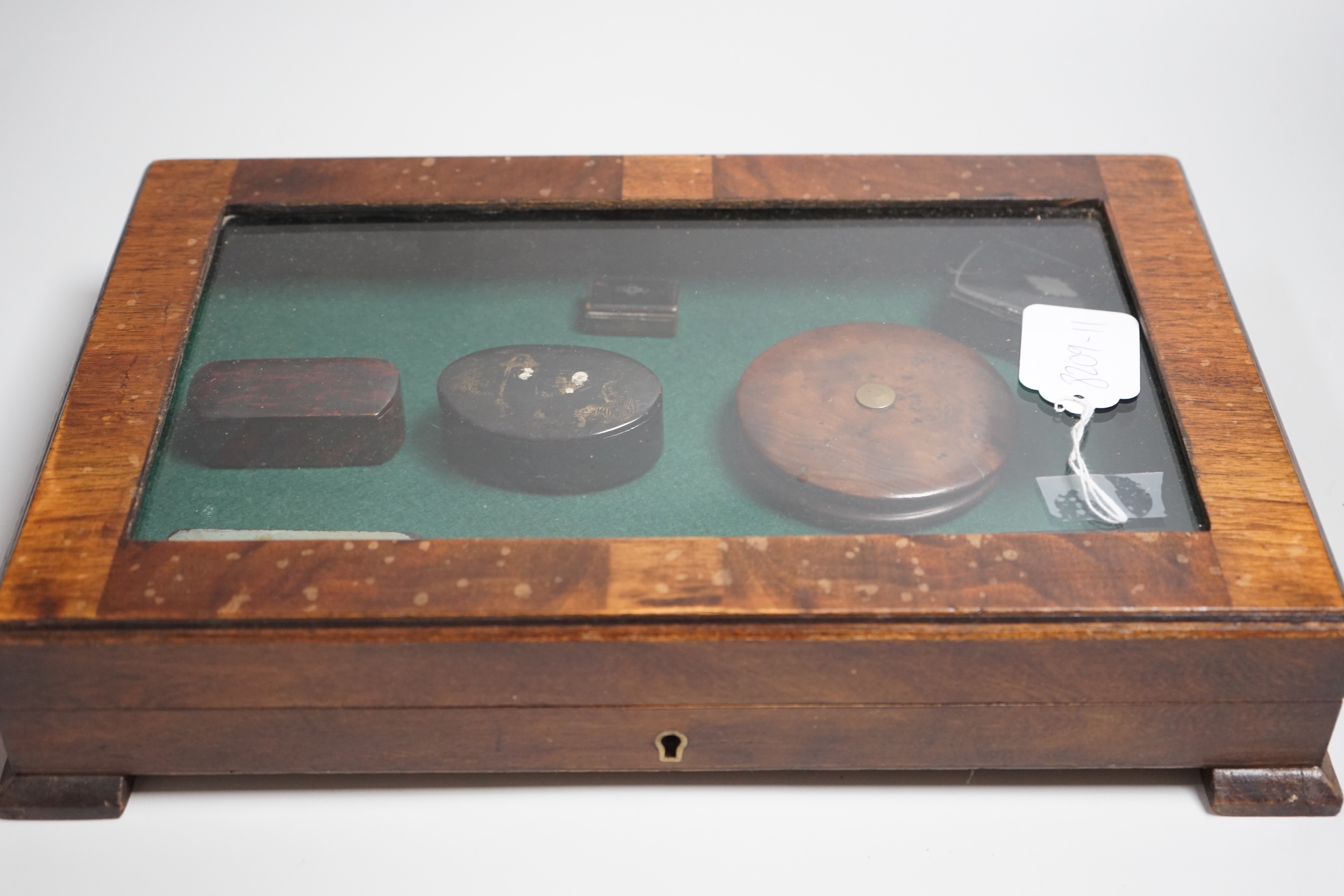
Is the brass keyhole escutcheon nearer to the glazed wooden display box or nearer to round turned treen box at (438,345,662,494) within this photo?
the glazed wooden display box

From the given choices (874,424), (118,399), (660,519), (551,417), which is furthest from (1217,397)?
(118,399)

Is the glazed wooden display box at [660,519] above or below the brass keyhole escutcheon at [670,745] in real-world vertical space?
above

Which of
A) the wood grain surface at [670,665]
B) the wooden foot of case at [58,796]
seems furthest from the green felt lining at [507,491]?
the wooden foot of case at [58,796]

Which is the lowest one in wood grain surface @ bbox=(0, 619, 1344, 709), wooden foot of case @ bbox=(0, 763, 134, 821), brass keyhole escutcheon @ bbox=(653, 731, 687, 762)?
wooden foot of case @ bbox=(0, 763, 134, 821)

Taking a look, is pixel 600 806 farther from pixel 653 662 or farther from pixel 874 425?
pixel 874 425

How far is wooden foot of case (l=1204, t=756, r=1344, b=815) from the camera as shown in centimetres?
168

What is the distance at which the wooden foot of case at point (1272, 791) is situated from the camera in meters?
1.68

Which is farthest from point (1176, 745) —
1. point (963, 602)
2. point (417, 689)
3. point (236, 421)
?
point (236, 421)

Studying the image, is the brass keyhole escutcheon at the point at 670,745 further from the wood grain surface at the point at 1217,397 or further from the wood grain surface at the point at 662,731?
the wood grain surface at the point at 1217,397

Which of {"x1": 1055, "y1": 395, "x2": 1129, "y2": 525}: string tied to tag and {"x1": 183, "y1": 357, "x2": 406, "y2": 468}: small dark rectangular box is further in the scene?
{"x1": 183, "y1": 357, "x2": 406, "y2": 468}: small dark rectangular box

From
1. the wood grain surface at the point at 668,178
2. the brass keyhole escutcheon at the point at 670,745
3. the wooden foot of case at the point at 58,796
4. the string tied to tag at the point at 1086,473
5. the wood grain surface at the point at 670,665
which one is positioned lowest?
the wooden foot of case at the point at 58,796

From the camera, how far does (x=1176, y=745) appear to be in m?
1.67

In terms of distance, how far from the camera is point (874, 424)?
5.83 ft

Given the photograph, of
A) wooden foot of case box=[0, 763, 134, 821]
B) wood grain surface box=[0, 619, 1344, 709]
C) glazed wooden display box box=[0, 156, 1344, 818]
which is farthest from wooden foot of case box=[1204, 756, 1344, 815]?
wooden foot of case box=[0, 763, 134, 821]
